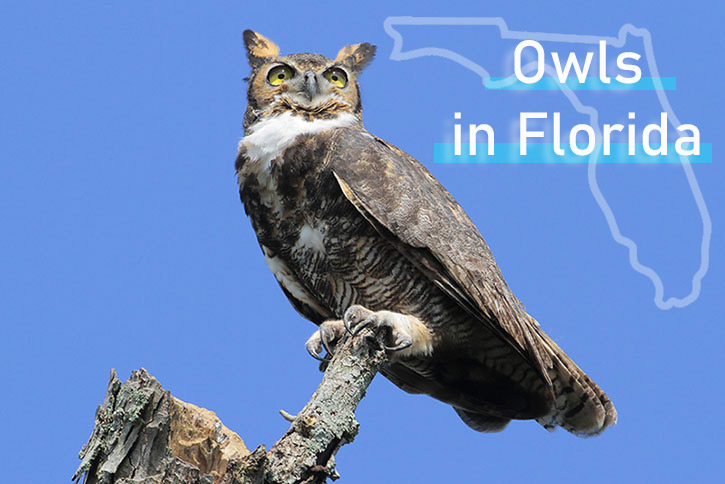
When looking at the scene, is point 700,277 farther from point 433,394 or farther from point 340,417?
point 340,417

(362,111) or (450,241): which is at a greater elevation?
(362,111)

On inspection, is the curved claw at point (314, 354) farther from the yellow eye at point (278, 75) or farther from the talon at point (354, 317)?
the yellow eye at point (278, 75)

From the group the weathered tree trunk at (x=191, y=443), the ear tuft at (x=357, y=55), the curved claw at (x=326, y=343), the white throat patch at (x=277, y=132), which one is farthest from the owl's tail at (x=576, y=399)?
the ear tuft at (x=357, y=55)

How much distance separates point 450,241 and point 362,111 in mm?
955

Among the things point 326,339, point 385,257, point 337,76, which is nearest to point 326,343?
point 326,339

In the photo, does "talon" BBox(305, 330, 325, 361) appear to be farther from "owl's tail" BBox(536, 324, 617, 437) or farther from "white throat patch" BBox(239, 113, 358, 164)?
"owl's tail" BBox(536, 324, 617, 437)

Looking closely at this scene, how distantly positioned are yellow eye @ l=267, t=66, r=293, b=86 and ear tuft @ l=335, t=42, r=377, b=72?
1.35ft

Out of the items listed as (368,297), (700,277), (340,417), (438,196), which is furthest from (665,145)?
(340,417)

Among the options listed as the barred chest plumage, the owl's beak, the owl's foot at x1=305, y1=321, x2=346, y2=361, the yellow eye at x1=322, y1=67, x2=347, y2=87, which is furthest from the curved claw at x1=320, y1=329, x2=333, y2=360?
the yellow eye at x1=322, y1=67, x2=347, y2=87

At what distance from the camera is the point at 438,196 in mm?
4613

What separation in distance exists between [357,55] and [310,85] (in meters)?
0.56

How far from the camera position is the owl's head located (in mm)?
4648

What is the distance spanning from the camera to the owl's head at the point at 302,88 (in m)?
4.65

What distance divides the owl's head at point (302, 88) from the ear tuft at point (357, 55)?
0.12 meters
